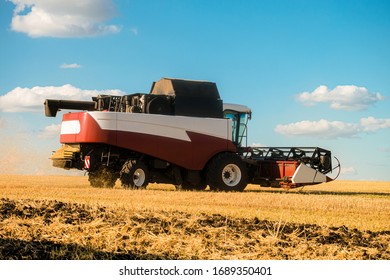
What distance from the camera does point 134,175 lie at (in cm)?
1850

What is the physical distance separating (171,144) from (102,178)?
243 centimetres

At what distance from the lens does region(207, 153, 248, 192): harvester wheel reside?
19.5 metres

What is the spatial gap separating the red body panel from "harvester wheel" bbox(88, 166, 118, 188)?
3.78ft

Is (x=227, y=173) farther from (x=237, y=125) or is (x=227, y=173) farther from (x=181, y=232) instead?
(x=181, y=232)

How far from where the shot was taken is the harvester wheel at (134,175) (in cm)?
1822

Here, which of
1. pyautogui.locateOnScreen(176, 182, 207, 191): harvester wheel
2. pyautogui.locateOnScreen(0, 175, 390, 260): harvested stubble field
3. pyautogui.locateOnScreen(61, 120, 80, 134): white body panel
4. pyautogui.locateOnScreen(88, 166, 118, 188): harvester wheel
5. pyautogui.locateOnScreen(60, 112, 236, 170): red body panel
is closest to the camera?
pyautogui.locateOnScreen(0, 175, 390, 260): harvested stubble field

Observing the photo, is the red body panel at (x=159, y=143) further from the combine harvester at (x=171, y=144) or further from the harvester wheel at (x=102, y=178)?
the harvester wheel at (x=102, y=178)

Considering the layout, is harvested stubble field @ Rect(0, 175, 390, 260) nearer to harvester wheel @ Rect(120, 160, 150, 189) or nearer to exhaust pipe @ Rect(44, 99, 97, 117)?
harvester wheel @ Rect(120, 160, 150, 189)

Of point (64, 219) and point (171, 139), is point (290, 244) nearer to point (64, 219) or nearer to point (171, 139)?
point (64, 219)

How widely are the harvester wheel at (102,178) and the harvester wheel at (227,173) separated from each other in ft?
9.90

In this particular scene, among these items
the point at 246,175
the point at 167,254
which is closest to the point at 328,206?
the point at 246,175

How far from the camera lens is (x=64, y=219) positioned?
386 inches

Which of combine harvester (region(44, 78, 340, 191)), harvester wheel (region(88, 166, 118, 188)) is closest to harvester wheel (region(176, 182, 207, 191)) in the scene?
combine harvester (region(44, 78, 340, 191))

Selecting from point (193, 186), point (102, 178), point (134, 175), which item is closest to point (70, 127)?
point (102, 178)
